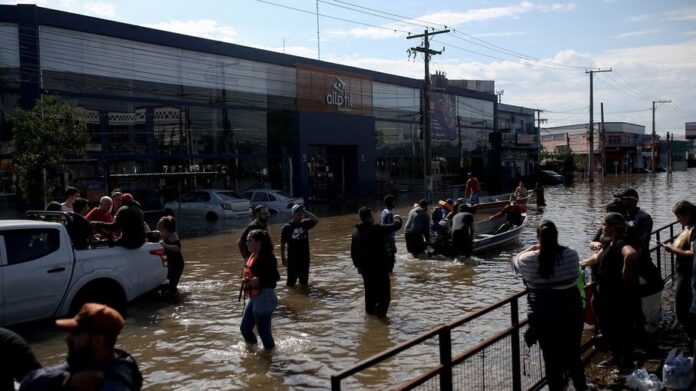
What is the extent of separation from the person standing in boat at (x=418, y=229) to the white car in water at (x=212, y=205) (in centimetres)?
1199

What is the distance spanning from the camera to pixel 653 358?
23.9ft

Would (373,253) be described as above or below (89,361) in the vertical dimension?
below

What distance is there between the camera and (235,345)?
8.62 metres

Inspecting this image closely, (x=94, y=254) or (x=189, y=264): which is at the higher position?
(x=94, y=254)

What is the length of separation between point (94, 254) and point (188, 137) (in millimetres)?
22157

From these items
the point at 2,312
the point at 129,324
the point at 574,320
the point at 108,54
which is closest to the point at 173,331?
the point at 129,324

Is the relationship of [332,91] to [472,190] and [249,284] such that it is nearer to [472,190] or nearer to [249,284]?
[472,190]

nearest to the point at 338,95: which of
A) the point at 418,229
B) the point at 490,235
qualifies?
the point at 490,235

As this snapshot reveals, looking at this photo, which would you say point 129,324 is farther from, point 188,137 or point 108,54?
point 188,137

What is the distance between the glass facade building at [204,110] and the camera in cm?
2420

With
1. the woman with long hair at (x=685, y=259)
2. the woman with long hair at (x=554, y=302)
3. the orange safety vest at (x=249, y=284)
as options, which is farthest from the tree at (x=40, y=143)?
the woman with long hair at (x=685, y=259)

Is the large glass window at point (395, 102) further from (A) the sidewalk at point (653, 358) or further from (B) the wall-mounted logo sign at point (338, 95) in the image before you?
(A) the sidewalk at point (653, 358)

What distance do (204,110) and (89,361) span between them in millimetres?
29111

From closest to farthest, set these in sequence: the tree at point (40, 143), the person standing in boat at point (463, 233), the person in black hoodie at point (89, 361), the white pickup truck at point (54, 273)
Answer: the person in black hoodie at point (89, 361), the white pickup truck at point (54, 273), the person standing in boat at point (463, 233), the tree at point (40, 143)
